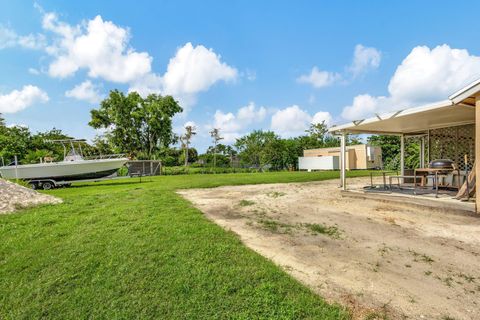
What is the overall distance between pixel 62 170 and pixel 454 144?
17.5 meters

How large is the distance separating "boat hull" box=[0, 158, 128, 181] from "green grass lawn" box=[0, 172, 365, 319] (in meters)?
10.7

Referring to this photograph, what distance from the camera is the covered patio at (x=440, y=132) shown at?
542cm

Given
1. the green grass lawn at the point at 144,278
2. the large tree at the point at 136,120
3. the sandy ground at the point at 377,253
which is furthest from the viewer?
the large tree at the point at 136,120

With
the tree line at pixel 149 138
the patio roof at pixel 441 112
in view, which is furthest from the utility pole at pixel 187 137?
the patio roof at pixel 441 112

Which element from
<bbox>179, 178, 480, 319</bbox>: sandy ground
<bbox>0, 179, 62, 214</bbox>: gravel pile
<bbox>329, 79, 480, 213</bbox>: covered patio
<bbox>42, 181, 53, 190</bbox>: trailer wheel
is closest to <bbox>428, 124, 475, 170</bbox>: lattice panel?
<bbox>329, 79, 480, 213</bbox>: covered patio

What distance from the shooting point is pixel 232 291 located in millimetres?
2170

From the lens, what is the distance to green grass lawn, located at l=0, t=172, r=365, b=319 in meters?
1.95

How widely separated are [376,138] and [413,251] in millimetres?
25632

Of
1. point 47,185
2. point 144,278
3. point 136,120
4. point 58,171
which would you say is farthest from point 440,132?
point 136,120

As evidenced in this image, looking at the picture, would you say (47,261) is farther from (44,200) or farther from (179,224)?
(44,200)

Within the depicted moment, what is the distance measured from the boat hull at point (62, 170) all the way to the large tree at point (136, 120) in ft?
43.8

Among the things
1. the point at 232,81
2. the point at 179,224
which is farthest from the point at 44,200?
the point at 232,81

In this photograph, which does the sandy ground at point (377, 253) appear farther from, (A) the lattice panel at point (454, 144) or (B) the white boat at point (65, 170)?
(B) the white boat at point (65, 170)

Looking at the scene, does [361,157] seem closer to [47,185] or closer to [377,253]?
[377,253]
